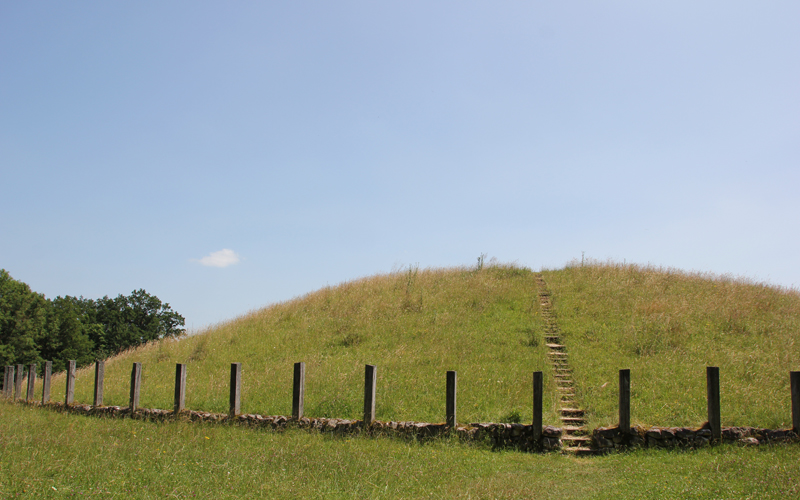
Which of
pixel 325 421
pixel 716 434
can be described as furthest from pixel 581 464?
pixel 325 421

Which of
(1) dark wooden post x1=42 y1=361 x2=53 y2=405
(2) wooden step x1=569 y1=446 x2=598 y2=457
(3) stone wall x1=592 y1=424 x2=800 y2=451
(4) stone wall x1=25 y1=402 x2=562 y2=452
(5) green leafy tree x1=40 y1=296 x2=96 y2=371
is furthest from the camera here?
(5) green leafy tree x1=40 y1=296 x2=96 y2=371

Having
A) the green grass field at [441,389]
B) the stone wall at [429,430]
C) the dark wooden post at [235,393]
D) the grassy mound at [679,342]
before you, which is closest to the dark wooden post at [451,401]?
the stone wall at [429,430]

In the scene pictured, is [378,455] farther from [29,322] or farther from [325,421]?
[29,322]

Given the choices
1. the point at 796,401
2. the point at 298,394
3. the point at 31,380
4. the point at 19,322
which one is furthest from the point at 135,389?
the point at 19,322

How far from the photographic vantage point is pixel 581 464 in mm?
8430

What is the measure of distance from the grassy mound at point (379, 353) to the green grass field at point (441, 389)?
8cm

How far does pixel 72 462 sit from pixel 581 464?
7929 mm

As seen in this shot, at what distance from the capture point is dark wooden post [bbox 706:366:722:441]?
8844 millimetres

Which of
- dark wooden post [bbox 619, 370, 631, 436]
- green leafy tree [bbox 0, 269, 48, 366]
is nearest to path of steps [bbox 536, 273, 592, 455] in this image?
dark wooden post [bbox 619, 370, 631, 436]

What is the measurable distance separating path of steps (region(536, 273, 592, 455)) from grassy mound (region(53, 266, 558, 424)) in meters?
0.37

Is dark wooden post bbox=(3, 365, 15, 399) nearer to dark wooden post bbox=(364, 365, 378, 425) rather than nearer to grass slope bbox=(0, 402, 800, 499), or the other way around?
grass slope bbox=(0, 402, 800, 499)

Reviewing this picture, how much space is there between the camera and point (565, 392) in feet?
39.8

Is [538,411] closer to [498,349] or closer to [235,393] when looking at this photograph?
[498,349]

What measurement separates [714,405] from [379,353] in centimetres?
907
